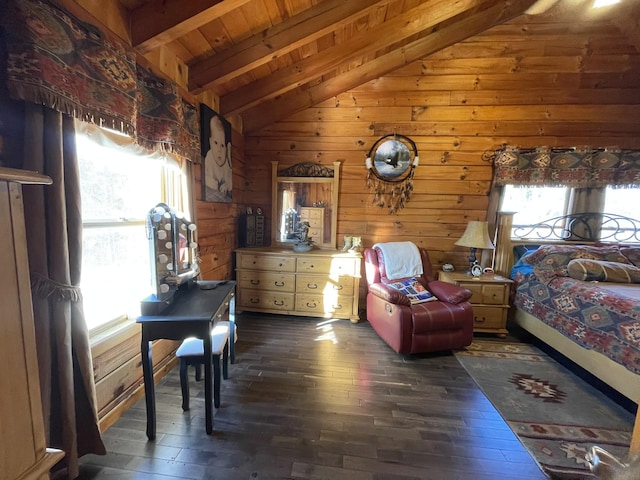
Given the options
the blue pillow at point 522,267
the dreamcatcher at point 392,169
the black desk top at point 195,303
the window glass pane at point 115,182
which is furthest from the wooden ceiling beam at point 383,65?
the blue pillow at point 522,267

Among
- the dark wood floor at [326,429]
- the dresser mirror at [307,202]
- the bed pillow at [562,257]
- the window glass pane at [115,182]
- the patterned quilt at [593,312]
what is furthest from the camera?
the dresser mirror at [307,202]

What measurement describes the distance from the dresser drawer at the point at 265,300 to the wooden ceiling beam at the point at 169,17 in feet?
7.83

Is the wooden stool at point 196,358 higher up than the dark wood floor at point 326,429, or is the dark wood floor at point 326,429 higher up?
the wooden stool at point 196,358

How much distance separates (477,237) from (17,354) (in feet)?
10.7

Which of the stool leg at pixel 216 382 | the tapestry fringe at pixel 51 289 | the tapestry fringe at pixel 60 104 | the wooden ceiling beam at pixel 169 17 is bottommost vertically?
the stool leg at pixel 216 382

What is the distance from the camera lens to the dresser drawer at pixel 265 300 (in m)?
3.06

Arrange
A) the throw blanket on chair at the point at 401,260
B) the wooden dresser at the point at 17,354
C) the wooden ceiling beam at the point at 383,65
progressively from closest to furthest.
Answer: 1. the wooden dresser at the point at 17,354
2. the wooden ceiling beam at the point at 383,65
3. the throw blanket on chair at the point at 401,260

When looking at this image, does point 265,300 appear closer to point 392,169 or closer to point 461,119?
point 392,169

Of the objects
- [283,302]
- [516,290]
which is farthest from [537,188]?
[283,302]

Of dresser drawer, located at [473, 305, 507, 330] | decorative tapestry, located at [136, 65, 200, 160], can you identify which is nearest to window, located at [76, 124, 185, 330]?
decorative tapestry, located at [136, 65, 200, 160]

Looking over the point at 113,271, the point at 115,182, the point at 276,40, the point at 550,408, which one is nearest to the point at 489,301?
the point at 550,408

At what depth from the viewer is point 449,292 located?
248cm

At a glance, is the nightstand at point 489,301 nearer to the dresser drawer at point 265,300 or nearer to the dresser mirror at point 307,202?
the dresser mirror at point 307,202

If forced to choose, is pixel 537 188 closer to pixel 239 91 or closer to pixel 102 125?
pixel 239 91
